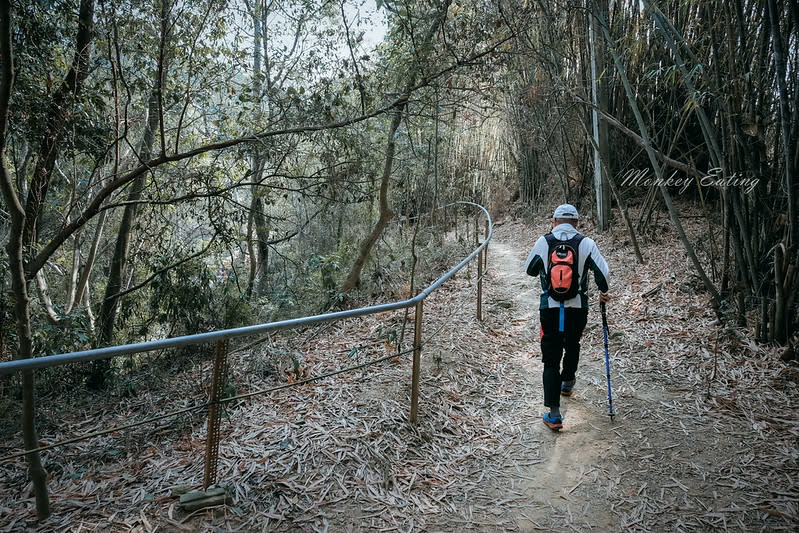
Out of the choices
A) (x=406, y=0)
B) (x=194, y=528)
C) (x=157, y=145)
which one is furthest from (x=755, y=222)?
(x=157, y=145)

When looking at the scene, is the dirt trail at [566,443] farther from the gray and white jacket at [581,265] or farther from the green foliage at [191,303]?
the green foliage at [191,303]

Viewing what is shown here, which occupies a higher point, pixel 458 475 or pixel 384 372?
pixel 384 372

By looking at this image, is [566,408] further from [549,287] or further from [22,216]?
[22,216]

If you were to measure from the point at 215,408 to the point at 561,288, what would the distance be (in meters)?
2.45

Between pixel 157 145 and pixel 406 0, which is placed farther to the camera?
pixel 157 145

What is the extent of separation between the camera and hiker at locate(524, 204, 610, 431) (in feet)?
Answer: 10.7

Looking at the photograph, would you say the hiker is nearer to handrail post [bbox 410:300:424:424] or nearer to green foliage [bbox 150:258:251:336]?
handrail post [bbox 410:300:424:424]

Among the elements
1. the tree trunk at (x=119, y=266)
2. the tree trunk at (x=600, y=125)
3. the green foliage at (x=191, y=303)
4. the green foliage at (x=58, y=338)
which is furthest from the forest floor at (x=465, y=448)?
the tree trunk at (x=600, y=125)

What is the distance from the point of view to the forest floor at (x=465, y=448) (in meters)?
2.31

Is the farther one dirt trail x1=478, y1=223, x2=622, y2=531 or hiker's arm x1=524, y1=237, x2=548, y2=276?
hiker's arm x1=524, y1=237, x2=548, y2=276

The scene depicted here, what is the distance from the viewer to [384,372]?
3.85 meters

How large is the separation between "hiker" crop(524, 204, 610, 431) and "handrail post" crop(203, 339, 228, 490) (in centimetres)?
232

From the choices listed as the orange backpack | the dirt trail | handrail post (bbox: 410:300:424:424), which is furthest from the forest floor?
the orange backpack

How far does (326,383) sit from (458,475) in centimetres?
143
